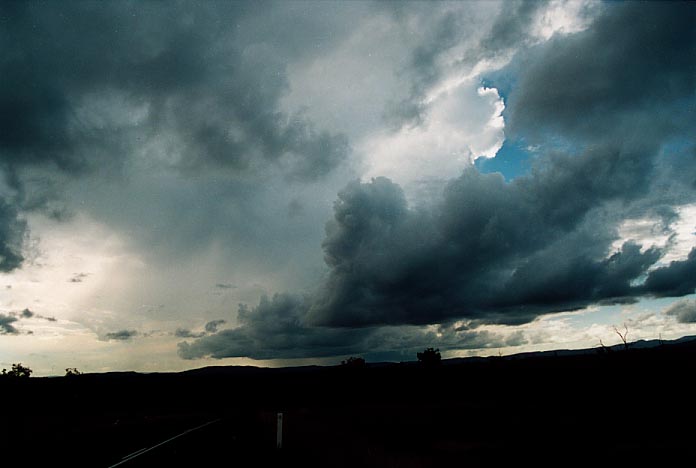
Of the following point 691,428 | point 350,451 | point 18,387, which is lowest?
Answer: point 691,428

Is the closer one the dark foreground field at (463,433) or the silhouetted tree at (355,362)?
the dark foreground field at (463,433)

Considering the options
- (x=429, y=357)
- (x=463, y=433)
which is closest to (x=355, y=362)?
(x=429, y=357)

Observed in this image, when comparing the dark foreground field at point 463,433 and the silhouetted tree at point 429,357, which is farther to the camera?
the silhouetted tree at point 429,357

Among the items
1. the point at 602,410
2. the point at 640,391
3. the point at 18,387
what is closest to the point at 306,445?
the point at 602,410

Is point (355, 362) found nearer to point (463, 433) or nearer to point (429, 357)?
point (429, 357)

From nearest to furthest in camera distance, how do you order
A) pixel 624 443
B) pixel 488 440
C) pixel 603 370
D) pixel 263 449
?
pixel 263 449
pixel 624 443
pixel 488 440
pixel 603 370

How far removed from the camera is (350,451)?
48.2 ft

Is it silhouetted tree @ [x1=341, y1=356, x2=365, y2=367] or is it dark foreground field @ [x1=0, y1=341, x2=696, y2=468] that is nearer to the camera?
dark foreground field @ [x1=0, y1=341, x2=696, y2=468]

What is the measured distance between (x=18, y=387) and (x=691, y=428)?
443 ft

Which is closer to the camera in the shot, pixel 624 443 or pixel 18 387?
pixel 624 443

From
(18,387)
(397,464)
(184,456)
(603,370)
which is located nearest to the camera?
(397,464)

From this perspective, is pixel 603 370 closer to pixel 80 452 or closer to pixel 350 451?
pixel 350 451

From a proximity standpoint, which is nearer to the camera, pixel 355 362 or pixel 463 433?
pixel 463 433

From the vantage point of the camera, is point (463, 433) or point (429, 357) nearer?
Answer: point (463, 433)
